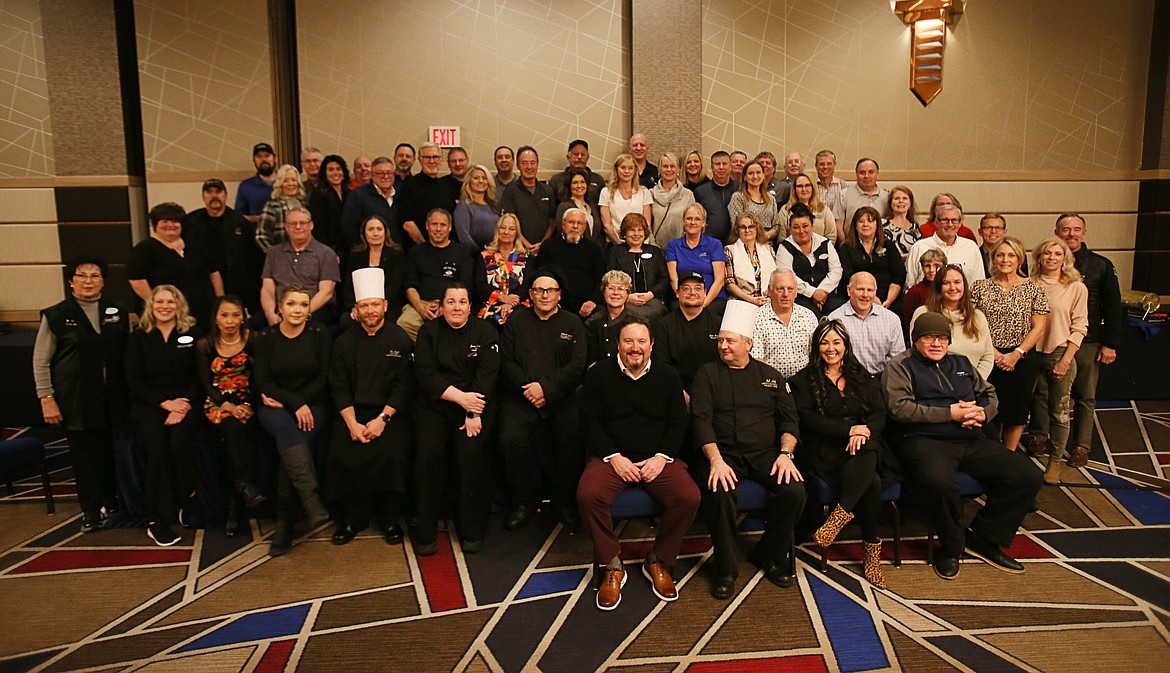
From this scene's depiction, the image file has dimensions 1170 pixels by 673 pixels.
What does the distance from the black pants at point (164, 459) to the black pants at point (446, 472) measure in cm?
121

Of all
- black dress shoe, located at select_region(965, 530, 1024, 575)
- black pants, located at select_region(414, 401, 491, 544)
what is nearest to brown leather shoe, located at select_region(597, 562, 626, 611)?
black pants, located at select_region(414, 401, 491, 544)

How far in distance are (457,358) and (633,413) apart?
1.06 meters

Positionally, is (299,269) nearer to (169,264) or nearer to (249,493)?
(169,264)

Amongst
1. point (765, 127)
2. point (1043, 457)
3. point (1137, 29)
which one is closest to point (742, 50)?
point (765, 127)

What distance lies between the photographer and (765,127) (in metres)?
7.20

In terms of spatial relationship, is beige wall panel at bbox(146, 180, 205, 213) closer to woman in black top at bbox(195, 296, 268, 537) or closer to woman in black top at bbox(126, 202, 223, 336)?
woman in black top at bbox(126, 202, 223, 336)

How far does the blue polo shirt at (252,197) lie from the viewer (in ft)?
19.8

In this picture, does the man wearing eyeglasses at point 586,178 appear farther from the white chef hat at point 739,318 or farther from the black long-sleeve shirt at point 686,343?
the white chef hat at point 739,318

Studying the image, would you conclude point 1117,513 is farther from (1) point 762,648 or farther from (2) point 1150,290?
(2) point 1150,290

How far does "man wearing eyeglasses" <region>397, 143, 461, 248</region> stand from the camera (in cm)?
568

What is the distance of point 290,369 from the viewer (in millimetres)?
4016

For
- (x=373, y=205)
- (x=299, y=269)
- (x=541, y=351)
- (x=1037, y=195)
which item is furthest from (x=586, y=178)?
(x=1037, y=195)

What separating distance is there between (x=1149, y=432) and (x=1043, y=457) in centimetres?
127

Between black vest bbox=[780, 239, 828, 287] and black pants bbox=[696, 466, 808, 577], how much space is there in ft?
6.74
